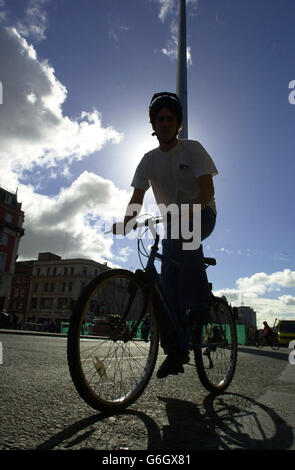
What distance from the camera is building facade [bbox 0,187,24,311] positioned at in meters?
38.7

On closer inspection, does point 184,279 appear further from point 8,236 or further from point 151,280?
point 8,236

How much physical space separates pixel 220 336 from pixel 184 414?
128 cm

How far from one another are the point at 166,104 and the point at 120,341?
5.91ft

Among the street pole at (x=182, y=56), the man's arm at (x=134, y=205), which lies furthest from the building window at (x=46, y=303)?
the man's arm at (x=134, y=205)

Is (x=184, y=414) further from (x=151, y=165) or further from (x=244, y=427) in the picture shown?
(x=151, y=165)

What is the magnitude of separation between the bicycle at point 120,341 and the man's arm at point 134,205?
167 mm

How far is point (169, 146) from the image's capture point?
2578 mm

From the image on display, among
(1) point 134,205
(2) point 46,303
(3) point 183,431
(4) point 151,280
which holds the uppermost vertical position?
(2) point 46,303

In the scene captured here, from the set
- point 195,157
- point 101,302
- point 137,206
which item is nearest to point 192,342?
point 101,302

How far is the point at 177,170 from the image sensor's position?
250cm

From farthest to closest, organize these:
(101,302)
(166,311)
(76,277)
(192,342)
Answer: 1. (76,277)
2. (192,342)
3. (166,311)
4. (101,302)

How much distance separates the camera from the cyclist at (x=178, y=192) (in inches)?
91.5

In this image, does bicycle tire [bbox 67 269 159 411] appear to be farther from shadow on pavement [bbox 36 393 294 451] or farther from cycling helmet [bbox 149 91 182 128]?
cycling helmet [bbox 149 91 182 128]

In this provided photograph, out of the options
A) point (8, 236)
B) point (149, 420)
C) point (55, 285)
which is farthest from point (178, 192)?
point (55, 285)
